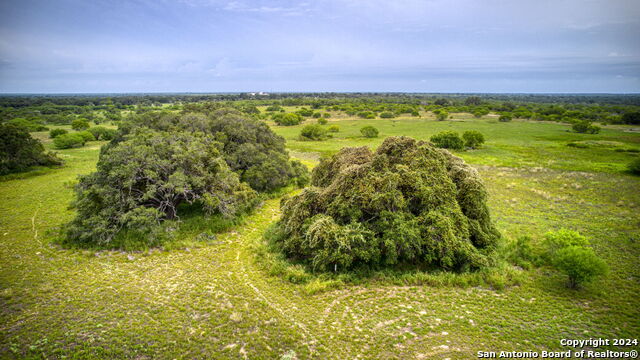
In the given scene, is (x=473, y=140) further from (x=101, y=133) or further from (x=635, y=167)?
(x=101, y=133)

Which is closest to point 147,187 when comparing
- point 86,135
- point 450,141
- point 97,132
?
point 450,141

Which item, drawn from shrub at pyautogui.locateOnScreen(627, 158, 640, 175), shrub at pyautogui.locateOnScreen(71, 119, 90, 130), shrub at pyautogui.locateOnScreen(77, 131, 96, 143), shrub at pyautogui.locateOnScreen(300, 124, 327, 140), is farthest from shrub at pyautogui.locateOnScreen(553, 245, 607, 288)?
shrub at pyautogui.locateOnScreen(71, 119, 90, 130)

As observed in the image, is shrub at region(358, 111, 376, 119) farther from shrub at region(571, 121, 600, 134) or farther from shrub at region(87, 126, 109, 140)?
shrub at region(87, 126, 109, 140)

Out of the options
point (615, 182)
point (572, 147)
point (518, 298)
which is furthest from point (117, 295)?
point (572, 147)

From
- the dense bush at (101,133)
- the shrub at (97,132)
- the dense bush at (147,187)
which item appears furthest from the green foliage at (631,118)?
the shrub at (97,132)

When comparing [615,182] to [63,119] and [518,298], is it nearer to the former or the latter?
[518,298]

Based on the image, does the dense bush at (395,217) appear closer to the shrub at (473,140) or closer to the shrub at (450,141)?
the shrub at (450,141)
